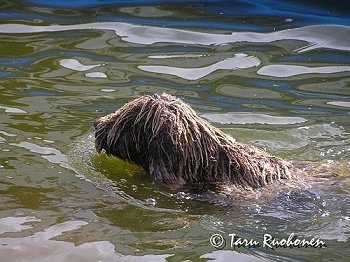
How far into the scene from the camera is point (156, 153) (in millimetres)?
7070

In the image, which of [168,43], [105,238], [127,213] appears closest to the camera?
[105,238]

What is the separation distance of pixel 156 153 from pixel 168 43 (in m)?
4.82

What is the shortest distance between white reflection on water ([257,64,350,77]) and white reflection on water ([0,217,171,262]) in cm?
500

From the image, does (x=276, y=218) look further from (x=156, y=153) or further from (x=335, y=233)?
(x=156, y=153)

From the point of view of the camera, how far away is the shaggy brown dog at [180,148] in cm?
701

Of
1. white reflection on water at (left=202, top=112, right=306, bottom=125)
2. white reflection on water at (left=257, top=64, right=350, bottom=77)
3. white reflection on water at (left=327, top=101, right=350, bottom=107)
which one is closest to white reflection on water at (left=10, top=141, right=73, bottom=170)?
white reflection on water at (left=202, top=112, right=306, bottom=125)

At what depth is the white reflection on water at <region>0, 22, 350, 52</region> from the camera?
11773 mm

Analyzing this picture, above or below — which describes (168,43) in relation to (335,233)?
above

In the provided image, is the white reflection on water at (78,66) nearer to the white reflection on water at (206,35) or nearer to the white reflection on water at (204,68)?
the white reflection on water at (204,68)

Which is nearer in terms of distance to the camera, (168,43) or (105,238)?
(105,238)

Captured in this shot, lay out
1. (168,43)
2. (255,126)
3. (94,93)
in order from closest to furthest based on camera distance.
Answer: (255,126) < (94,93) < (168,43)

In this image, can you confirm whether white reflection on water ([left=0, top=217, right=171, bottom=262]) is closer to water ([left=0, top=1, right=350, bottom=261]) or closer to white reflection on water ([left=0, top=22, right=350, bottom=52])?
water ([left=0, top=1, right=350, bottom=261])

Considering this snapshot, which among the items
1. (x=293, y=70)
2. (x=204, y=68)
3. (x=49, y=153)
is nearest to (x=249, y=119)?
(x=204, y=68)

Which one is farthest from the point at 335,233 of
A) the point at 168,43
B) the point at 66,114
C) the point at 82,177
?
the point at 168,43
